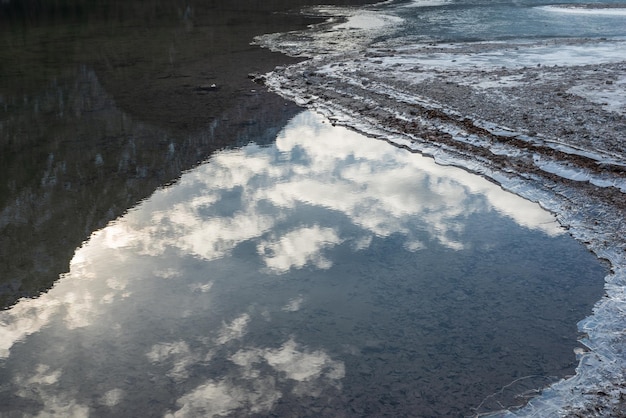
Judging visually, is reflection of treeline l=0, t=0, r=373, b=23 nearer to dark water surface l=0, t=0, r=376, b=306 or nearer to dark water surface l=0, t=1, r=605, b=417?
dark water surface l=0, t=0, r=376, b=306

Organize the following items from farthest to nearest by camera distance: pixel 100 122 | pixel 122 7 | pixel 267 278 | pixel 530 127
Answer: pixel 122 7 < pixel 100 122 < pixel 530 127 < pixel 267 278

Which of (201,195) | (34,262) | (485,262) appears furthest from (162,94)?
(485,262)

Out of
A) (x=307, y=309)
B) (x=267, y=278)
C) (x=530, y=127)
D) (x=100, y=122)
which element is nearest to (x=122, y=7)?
(x=100, y=122)

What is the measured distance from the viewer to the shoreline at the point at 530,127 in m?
6.33

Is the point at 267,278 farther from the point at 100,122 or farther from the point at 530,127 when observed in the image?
the point at 100,122

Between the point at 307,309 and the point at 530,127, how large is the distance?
24.7 feet

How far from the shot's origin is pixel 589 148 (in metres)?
11.2

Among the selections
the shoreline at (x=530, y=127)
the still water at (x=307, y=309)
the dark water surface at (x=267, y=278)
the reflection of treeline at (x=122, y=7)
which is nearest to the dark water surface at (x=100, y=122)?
the dark water surface at (x=267, y=278)

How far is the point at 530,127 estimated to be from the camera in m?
12.6

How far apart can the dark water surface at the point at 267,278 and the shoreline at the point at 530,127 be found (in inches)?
11.7

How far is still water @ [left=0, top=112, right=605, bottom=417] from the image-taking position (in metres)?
5.68

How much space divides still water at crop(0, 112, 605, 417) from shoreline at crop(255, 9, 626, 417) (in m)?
0.32

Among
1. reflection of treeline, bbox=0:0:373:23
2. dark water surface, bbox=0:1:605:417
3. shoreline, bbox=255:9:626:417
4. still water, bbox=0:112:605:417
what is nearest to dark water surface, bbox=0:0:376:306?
dark water surface, bbox=0:1:605:417

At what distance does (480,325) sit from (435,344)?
0.63 m
